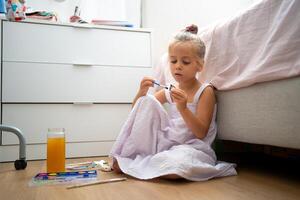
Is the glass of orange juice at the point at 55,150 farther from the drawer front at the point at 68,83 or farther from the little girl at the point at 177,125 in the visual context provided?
the drawer front at the point at 68,83

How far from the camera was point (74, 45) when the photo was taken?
59.1 inches

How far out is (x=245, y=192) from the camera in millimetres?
780

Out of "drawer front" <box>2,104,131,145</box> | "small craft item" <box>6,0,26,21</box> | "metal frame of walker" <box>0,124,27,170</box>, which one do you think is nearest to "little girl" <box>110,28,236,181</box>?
"metal frame of walker" <box>0,124,27,170</box>

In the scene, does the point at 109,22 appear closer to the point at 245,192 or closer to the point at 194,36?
the point at 194,36

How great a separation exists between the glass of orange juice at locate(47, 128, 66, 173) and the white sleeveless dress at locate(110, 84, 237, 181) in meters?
0.18

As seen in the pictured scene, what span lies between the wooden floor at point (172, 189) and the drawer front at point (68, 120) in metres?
0.41

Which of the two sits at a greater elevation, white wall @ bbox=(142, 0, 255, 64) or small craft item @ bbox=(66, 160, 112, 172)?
white wall @ bbox=(142, 0, 255, 64)

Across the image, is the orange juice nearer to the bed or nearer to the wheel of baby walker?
the wheel of baby walker

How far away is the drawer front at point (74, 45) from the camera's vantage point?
1.41 meters

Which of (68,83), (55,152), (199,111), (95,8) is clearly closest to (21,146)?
(55,152)

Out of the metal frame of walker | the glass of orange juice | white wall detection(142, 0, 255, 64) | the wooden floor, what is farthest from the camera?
white wall detection(142, 0, 255, 64)

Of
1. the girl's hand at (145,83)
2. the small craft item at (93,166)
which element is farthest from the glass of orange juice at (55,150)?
the girl's hand at (145,83)

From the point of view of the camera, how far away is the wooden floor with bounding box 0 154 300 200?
0.74 metres

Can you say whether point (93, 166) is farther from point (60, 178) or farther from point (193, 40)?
point (193, 40)
